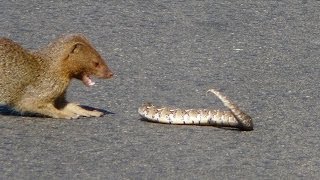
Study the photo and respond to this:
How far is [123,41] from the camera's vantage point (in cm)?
973

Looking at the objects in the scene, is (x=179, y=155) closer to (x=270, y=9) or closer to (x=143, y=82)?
(x=143, y=82)

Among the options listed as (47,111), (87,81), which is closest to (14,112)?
(47,111)

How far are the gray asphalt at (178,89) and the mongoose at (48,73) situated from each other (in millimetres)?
115

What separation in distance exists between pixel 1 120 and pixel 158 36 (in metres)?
2.43

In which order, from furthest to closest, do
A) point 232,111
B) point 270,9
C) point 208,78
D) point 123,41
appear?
point 270,9, point 123,41, point 208,78, point 232,111

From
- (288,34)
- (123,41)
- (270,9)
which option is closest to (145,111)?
(123,41)

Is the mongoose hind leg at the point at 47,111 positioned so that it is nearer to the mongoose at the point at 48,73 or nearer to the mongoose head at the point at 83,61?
the mongoose at the point at 48,73

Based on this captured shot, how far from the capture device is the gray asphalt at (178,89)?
6938mm

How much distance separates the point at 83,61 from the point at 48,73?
263 millimetres

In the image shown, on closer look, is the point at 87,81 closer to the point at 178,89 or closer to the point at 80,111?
the point at 80,111

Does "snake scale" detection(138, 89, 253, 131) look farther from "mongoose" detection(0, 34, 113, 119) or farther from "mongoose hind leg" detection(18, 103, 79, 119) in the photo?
"mongoose hind leg" detection(18, 103, 79, 119)

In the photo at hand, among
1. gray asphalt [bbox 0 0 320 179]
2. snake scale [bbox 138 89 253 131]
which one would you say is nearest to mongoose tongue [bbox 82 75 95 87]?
gray asphalt [bbox 0 0 320 179]

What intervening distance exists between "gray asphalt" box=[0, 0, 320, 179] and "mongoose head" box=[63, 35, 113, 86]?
0.21 meters

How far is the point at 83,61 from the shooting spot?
321 inches
